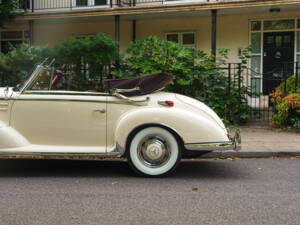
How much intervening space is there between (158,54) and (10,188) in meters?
6.47

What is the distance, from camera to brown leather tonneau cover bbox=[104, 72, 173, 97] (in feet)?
18.5

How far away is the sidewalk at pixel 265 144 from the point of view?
725cm

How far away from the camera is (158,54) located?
1052 centimetres

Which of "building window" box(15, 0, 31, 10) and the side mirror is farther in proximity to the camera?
"building window" box(15, 0, 31, 10)

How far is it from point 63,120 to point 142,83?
123cm

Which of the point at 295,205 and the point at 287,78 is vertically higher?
the point at 287,78

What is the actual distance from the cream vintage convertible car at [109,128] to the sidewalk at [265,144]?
1.87m

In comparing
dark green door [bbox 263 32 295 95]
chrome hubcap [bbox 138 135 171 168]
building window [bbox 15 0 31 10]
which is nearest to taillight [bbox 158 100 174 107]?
chrome hubcap [bbox 138 135 171 168]

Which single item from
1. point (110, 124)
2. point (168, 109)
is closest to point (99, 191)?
point (110, 124)

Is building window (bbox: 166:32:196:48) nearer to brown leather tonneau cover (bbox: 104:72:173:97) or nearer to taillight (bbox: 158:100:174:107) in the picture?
brown leather tonneau cover (bbox: 104:72:173:97)

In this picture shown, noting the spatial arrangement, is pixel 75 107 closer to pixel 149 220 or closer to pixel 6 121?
pixel 6 121

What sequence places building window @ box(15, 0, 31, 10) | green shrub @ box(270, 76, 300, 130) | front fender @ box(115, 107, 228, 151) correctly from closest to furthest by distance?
front fender @ box(115, 107, 228, 151) < green shrub @ box(270, 76, 300, 130) < building window @ box(15, 0, 31, 10)

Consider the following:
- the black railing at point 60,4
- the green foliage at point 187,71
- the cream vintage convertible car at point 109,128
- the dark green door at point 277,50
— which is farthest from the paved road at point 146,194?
the black railing at point 60,4

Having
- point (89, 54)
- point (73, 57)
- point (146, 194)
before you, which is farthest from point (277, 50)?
point (146, 194)
